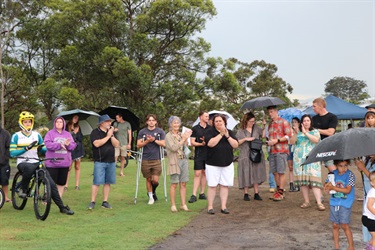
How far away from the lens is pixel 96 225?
7418 millimetres

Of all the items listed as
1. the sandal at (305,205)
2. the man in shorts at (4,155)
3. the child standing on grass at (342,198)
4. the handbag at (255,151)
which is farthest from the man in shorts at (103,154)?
the child standing on grass at (342,198)

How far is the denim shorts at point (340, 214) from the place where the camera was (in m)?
5.81

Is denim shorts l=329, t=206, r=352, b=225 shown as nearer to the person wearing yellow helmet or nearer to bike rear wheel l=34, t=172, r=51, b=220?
bike rear wheel l=34, t=172, r=51, b=220

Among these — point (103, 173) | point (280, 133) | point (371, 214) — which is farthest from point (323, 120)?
point (103, 173)

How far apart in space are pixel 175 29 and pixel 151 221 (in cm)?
2306

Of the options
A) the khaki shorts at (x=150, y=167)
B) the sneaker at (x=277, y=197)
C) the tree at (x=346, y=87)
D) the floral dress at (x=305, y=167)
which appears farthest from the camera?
the tree at (x=346, y=87)

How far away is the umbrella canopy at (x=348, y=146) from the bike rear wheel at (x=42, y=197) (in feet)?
14.6

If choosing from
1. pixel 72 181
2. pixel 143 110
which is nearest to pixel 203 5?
pixel 143 110

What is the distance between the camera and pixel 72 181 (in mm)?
13156

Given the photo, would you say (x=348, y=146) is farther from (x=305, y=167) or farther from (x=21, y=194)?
(x=21, y=194)

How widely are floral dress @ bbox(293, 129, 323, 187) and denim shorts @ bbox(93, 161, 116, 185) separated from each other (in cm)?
352

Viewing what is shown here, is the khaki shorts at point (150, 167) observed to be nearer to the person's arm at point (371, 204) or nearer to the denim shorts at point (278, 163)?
the denim shorts at point (278, 163)

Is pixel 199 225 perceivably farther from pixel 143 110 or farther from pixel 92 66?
pixel 92 66

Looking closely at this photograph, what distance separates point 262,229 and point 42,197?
12.1 feet
